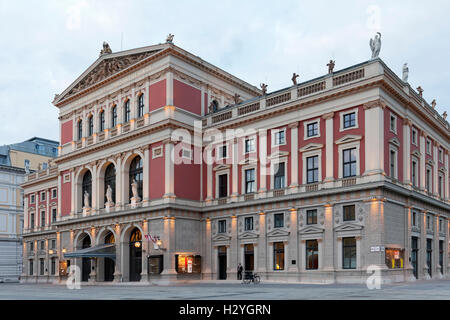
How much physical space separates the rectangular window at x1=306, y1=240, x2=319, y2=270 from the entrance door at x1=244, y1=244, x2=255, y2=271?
579cm

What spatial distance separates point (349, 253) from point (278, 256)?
6722 mm

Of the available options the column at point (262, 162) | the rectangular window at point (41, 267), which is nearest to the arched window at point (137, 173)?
the column at point (262, 162)

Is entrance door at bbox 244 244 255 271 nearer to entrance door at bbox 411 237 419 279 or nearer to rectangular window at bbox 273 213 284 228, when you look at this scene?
rectangular window at bbox 273 213 284 228

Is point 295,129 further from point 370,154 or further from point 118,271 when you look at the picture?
point 118,271

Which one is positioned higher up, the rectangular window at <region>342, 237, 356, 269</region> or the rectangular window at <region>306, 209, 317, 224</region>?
the rectangular window at <region>306, 209, 317, 224</region>

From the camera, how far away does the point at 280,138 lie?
4466 cm

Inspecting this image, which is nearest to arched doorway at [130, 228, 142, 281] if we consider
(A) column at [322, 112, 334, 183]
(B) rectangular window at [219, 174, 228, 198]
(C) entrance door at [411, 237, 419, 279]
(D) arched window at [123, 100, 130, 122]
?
(B) rectangular window at [219, 174, 228, 198]

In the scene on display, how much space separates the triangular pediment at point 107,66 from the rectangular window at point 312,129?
16.6m

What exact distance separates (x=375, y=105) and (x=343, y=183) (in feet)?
20.5

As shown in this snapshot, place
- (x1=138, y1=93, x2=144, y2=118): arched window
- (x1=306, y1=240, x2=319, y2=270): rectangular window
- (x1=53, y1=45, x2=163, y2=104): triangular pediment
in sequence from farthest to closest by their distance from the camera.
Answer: (x1=138, y1=93, x2=144, y2=118): arched window
(x1=53, y1=45, x2=163, y2=104): triangular pediment
(x1=306, y1=240, x2=319, y2=270): rectangular window

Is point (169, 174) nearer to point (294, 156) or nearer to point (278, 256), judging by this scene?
point (294, 156)

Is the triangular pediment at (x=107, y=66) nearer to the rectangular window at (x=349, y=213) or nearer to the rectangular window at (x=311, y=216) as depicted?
the rectangular window at (x=311, y=216)

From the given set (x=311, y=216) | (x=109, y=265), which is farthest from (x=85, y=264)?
(x=311, y=216)

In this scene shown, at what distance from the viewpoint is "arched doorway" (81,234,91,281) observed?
2241 inches
